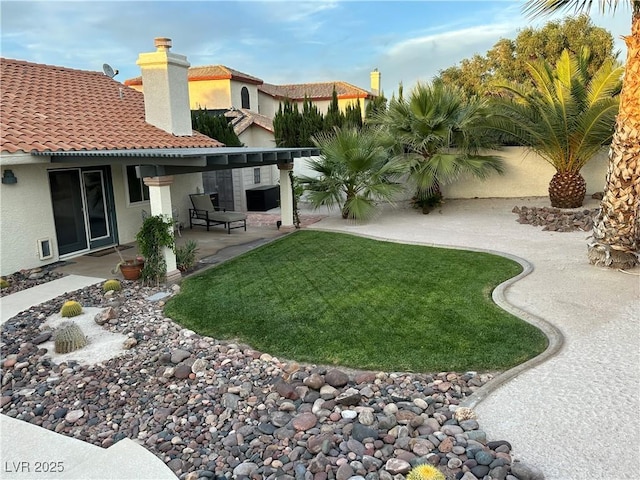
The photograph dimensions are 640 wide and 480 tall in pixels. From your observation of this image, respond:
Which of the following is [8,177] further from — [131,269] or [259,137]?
[259,137]

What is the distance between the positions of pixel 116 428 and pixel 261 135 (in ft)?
68.1

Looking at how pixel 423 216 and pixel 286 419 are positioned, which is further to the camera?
pixel 423 216

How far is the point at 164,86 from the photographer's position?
14.2 metres

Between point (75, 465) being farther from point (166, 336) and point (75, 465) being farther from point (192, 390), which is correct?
point (166, 336)

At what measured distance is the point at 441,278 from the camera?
9.23 metres

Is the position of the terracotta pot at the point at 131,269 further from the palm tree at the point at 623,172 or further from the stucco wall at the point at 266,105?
the stucco wall at the point at 266,105

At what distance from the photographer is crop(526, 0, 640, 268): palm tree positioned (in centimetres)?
857

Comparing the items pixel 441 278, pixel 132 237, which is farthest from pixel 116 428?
pixel 132 237

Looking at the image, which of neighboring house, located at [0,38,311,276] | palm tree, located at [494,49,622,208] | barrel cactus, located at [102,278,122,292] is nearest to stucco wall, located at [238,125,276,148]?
neighboring house, located at [0,38,311,276]

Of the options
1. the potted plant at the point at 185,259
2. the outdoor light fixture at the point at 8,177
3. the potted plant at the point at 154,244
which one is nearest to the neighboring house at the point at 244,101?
the potted plant at the point at 185,259

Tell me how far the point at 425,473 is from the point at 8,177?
10052 mm

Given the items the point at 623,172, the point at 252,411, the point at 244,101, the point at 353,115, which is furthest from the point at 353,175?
the point at 244,101

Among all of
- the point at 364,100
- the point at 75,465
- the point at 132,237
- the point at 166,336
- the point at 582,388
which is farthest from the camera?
the point at 364,100

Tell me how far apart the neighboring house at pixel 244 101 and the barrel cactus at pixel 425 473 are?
16562mm
